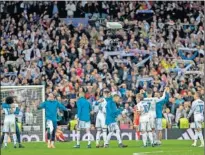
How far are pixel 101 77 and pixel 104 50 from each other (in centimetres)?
356

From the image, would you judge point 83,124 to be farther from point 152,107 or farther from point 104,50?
point 104,50

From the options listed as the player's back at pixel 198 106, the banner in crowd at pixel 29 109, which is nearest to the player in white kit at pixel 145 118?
the player's back at pixel 198 106

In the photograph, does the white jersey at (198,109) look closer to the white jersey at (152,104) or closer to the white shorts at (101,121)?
the white jersey at (152,104)

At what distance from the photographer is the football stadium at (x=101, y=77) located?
29719 millimetres

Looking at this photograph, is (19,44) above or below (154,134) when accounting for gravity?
above

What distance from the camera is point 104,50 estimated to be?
135 feet

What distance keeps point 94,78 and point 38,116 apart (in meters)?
4.18

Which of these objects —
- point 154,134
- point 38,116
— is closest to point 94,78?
point 38,116

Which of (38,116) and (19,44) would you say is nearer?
(38,116)

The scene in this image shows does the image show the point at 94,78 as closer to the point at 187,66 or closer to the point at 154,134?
the point at 187,66

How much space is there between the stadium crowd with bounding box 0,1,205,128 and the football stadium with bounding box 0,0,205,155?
0.16 ft

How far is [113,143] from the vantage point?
32219mm

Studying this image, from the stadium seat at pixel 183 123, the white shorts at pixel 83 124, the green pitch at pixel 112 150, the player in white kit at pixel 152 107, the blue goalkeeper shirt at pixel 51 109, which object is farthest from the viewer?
the stadium seat at pixel 183 123

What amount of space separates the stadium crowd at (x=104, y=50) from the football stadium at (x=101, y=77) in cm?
5
